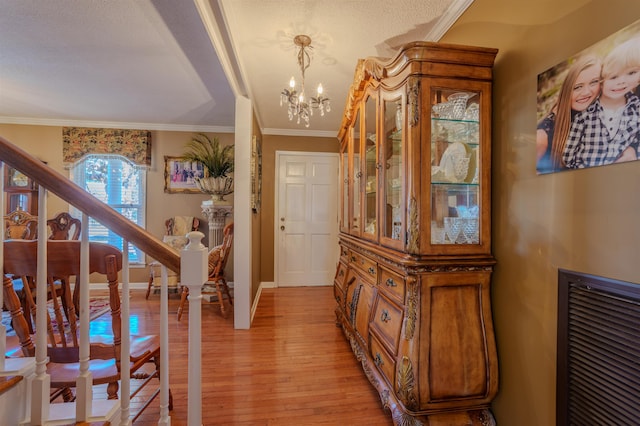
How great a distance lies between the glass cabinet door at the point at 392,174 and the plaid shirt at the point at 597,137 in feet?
2.22

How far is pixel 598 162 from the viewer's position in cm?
99

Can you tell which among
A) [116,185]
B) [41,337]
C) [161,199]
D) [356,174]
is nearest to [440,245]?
[356,174]

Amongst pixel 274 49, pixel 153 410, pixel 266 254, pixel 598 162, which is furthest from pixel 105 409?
pixel 266 254

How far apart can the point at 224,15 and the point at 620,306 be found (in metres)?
2.32

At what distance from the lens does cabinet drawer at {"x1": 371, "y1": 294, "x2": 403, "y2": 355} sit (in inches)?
59.1

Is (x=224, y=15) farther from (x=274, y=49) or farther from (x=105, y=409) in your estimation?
(x=105, y=409)

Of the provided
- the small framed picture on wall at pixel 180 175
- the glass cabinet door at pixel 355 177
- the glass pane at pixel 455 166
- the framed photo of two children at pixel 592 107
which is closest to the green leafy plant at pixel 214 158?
the small framed picture on wall at pixel 180 175

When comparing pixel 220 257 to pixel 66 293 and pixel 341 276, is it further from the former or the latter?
pixel 66 293

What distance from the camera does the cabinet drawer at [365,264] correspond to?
6.23 ft

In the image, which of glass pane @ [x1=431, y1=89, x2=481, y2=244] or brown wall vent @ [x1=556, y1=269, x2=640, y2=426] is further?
glass pane @ [x1=431, y1=89, x2=481, y2=244]

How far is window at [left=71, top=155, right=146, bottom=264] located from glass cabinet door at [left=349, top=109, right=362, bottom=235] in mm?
3412

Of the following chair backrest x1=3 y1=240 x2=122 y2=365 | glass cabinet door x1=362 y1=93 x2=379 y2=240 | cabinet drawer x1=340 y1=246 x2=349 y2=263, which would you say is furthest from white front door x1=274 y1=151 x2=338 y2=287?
chair backrest x1=3 y1=240 x2=122 y2=365

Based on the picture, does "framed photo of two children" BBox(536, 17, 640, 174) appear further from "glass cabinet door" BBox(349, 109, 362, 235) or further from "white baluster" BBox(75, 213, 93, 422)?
"white baluster" BBox(75, 213, 93, 422)

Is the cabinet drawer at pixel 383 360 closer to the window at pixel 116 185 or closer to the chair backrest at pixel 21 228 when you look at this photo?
the chair backrest at pixel 21 228
